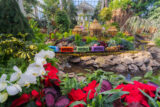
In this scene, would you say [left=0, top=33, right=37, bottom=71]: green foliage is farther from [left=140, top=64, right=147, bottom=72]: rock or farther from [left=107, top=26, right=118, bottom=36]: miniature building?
[left=107, top=26, right=118, bottom=36]: miniature building

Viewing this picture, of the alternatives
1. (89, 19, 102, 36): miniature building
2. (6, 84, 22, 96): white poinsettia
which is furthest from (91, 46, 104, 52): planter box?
(6, 84, 22, 96): white poinsettia

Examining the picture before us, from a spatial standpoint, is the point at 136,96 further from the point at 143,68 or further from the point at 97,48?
the point at 143,68

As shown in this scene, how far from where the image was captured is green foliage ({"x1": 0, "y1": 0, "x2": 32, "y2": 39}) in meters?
2.28

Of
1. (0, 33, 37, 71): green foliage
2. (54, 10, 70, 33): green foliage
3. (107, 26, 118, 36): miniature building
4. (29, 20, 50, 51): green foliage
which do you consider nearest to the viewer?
(0, 33, 37, 71): green foliage

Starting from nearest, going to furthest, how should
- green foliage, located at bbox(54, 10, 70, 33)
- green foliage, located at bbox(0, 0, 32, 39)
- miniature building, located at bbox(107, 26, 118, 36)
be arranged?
green foliage, located at bbox(0, 0, 32, 39) → miniature building, located at bbox(107, 26, 118, 36) → green foliage, located at bbox(54, 10, 70, 33)

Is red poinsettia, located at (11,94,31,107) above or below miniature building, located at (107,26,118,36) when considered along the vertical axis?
below

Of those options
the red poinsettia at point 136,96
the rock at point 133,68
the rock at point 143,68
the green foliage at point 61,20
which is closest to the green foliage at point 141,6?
the green foliage at point 61,20

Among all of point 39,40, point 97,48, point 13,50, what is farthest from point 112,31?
point 13,50

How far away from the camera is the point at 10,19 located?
2.36 meters

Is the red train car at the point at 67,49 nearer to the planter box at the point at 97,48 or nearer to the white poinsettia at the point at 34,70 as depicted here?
the planter box at the point at 97,48

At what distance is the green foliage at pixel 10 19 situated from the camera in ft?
7.47

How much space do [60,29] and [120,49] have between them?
598cm

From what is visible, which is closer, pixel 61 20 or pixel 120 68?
pixel 120 68

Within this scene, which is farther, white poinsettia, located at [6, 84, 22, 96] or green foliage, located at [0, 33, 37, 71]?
green foliage, located at [0, 33, 37, 71]
